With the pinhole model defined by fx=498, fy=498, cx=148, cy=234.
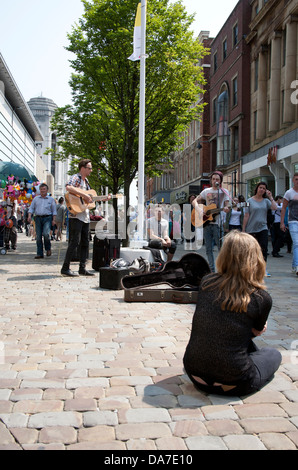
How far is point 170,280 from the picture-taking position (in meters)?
7.18

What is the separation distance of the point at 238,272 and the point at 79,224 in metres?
6.25

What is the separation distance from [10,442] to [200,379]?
128cm

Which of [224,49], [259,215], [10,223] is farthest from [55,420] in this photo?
[224,49]

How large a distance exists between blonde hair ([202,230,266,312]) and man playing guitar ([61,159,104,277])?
19.9ft

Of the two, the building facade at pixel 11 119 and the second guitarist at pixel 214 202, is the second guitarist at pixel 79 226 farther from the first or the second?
the building facade at pixel 11 119

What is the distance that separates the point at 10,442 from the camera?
2.57 meters

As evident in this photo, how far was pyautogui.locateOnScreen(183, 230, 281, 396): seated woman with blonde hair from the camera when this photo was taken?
3143 millimetres

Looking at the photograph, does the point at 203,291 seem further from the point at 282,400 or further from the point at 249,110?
the point at 249,110

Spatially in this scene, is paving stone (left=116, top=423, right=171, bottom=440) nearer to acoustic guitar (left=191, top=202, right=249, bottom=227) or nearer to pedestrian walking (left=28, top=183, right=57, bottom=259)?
acoustic guitar (left=191, top=202, right=249, bottom=227)

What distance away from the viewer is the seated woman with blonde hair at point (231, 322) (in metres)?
3.14

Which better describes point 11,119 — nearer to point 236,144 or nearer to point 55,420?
point 236,144

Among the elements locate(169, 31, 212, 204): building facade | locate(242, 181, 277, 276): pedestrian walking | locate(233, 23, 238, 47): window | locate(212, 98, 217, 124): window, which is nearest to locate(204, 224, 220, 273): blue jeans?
locate(242, 181, 277, 276): pedestrian walking
